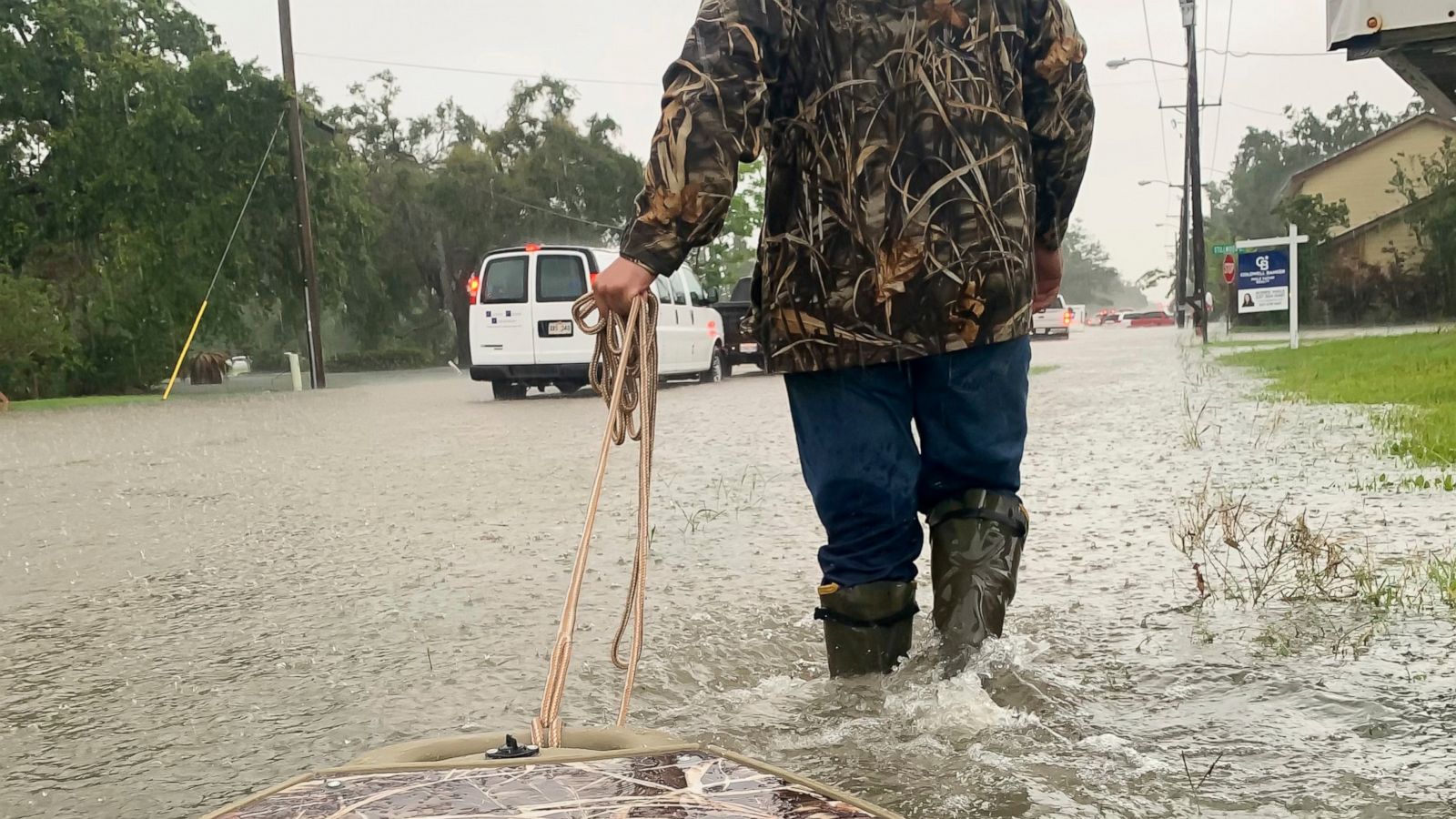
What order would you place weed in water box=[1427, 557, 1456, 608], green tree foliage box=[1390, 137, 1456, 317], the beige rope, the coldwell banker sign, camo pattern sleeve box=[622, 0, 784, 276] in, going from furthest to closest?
green tree foliage box=[1390, 137, 1456, 317] → the coldwell banker sign → weed in water box=[1427, 557, 1456, 608] → camo pattern sleeve box=[622, 0, 784, 276] → the beige rope

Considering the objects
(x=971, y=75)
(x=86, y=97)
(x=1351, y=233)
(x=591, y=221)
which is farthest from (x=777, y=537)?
(x=591, y=221)

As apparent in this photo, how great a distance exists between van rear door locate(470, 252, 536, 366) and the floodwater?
817cm

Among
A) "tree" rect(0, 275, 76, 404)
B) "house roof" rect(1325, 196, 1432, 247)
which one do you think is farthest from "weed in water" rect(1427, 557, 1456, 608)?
"house roof" rect(1325, 196, 1432, 247)

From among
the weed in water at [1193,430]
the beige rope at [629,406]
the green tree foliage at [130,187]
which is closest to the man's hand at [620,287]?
the beige rope at [629,406]

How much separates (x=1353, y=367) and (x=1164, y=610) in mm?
10714

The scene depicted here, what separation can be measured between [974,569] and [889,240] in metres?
0.65

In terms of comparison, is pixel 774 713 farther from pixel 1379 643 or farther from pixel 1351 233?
pixel 1351 233

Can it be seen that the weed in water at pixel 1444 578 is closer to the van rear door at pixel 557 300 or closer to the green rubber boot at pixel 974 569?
the green rubber boot at pixel 974 569

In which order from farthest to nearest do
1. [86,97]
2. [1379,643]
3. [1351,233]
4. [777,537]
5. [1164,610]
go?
[1351,233] < [86,97] < [777,537] < [1164,610] < [1379,643]

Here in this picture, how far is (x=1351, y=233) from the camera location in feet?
118

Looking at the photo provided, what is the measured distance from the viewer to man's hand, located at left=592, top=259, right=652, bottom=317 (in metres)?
2.09

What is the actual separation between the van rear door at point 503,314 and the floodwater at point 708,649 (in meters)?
8.17

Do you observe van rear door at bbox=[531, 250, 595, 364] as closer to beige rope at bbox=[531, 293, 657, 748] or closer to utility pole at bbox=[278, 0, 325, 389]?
utility pole at bbox=[278, 0, 325, 389]

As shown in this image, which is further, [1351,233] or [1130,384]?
[1351,233]
